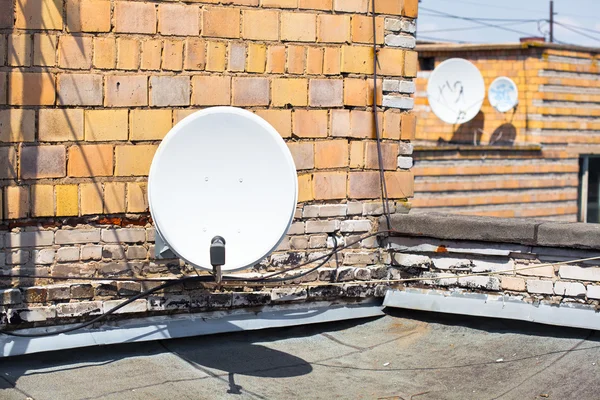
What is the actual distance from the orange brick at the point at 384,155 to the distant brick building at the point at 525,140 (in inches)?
395

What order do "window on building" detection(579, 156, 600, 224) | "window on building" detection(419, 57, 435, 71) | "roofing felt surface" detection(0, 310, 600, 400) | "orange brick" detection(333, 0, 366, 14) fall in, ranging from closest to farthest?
"roofing felt surface" detection(0, 310, 600, 400)
"orange brick" detection(333, 0, 366, 14)
"window on building" detection(419, 57, 435, 71)
"window on building" detection(579, 156, 600, 224)

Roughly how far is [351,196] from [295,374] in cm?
142

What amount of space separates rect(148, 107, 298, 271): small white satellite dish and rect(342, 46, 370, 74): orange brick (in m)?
1.40

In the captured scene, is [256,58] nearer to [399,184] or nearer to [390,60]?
[390,60]

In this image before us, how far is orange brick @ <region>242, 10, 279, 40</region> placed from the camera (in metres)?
5.30

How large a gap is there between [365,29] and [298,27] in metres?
0.50

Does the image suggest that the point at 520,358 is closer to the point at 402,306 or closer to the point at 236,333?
the point at 402,306

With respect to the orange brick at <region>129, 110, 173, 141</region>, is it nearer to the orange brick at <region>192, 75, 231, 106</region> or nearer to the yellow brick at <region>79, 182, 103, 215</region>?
the orange brick at <region>192, 75, 231, 106</region>

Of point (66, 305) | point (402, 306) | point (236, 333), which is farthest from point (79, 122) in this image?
point (402, 306)

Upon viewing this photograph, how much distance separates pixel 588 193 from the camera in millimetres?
18359

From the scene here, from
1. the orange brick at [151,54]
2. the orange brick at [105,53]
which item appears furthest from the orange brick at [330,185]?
the orange brick at [105,53]

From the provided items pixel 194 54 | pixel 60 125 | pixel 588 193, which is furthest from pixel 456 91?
pixel 60 125

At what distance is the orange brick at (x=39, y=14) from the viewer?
470cm

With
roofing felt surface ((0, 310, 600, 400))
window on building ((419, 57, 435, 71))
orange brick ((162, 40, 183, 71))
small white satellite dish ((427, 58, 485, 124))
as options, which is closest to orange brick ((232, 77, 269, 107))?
orange brick ((162, 40, 183, 71))
